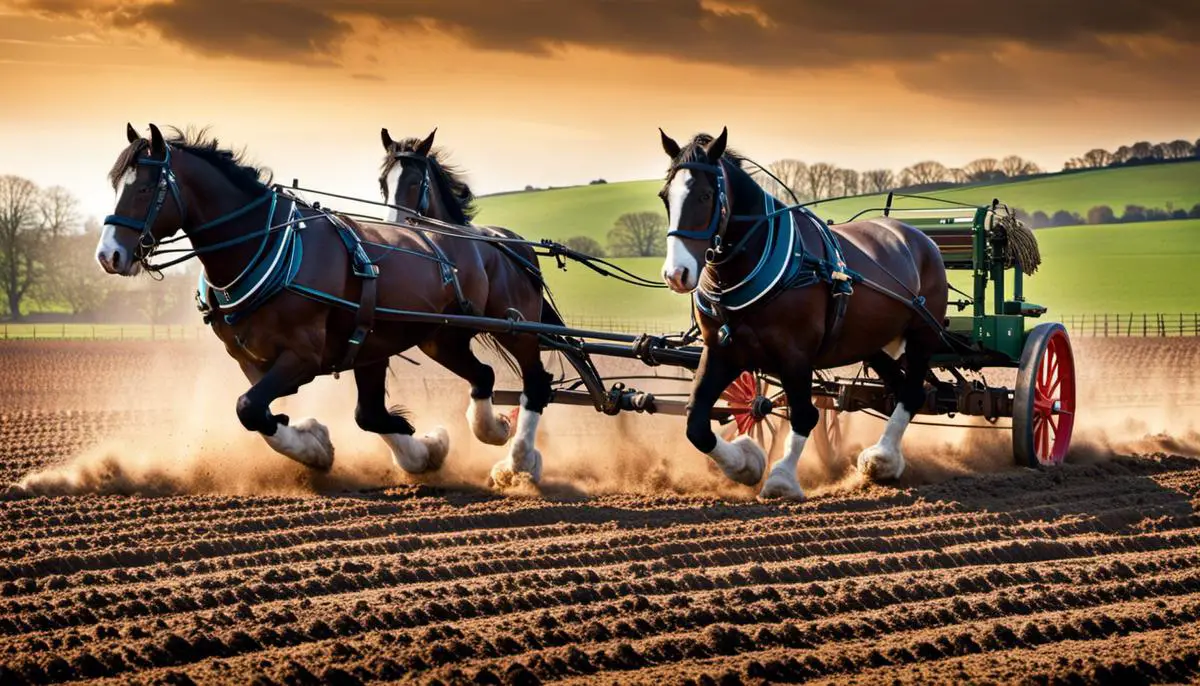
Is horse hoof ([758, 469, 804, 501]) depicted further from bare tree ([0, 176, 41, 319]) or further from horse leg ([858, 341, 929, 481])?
bare tree ([0, 176, 41, 319])

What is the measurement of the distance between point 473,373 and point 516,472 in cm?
103

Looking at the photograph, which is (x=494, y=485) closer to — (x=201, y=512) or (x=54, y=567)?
(x=201, y=512)

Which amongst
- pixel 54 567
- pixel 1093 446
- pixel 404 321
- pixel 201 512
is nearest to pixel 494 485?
pixel 404 321

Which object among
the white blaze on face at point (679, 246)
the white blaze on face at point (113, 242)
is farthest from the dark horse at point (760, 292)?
the white blaze on face at point (113, 242)

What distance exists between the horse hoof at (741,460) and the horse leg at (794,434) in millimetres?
122

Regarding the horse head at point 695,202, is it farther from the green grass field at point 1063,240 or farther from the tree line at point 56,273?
the tree line at point 56,273

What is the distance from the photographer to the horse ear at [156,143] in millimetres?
8656

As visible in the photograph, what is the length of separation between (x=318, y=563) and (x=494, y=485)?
112 inches

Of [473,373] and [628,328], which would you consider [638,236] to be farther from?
[473,373]

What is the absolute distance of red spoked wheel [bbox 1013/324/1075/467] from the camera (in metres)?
10.4

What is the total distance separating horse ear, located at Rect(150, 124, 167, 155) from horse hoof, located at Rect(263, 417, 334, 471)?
1812 millimetres

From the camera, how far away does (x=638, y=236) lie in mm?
51344

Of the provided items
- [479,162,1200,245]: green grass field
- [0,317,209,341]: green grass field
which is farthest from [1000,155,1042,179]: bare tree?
[0,317,209,341]: green grass field

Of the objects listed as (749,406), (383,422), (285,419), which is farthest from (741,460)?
(285,419)
